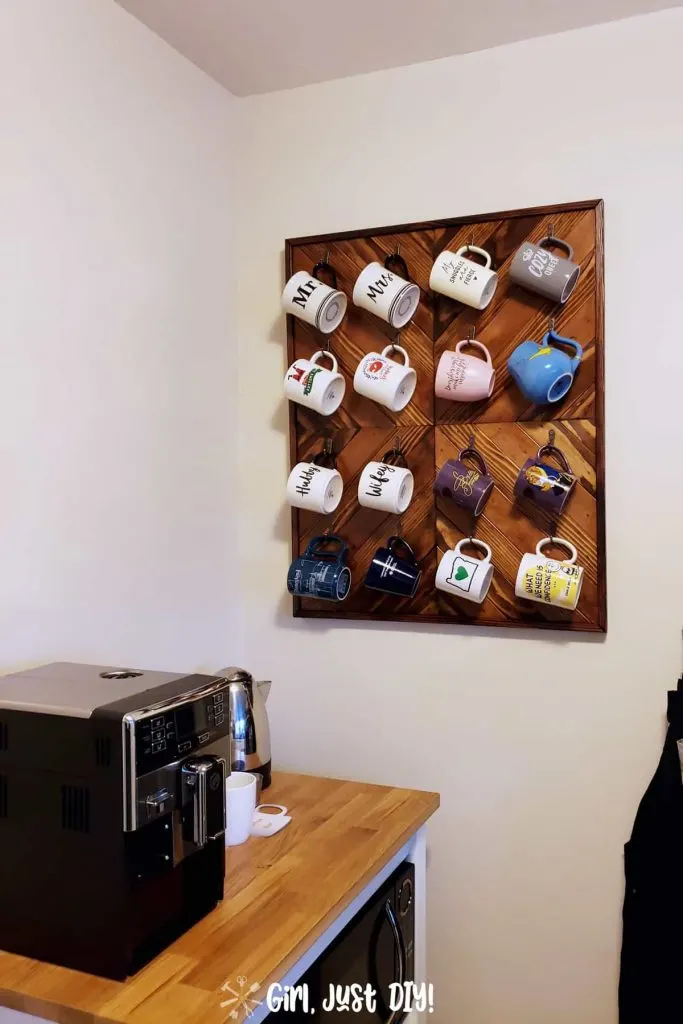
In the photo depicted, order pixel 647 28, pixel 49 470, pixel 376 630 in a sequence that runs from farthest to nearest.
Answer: pixel 376 630 → pixel 647 28 → pixel 49 470

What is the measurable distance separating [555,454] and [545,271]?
0.37 m

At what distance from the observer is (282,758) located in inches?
81.9

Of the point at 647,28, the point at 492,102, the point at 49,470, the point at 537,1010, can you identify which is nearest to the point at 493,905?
the point at 537,1010

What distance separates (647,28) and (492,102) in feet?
1.07

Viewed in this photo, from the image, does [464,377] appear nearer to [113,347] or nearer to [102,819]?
[113,347]

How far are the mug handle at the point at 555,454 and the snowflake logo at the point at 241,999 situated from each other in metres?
1.14

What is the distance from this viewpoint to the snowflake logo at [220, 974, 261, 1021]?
40.2 inches

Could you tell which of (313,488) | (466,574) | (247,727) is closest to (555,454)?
(466,574)

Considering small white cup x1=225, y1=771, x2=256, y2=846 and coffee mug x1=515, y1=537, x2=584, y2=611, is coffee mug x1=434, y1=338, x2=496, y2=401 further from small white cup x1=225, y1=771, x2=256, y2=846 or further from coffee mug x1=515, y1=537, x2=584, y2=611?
small white cup x1=225, y1=771, x2=256, y2=846

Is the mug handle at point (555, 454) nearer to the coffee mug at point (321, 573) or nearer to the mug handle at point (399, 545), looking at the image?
the mug handle at point (399, 545)

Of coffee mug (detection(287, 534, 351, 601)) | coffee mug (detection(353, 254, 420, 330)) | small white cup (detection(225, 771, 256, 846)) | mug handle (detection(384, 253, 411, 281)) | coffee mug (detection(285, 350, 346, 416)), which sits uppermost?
mug handle (detection(384, 253, 411, 281))

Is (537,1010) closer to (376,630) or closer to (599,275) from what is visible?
(376,630)

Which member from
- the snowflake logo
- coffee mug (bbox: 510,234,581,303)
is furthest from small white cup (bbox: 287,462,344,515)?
the snowflake logo

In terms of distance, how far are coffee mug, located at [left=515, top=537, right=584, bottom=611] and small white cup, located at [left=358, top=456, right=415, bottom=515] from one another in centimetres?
29
